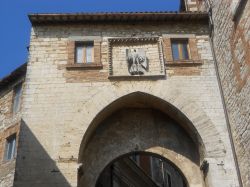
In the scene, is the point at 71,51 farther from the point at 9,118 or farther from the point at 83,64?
the point at 9,118

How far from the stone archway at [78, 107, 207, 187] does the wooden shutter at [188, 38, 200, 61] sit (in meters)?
1.80

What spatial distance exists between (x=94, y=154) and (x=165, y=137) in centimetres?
195

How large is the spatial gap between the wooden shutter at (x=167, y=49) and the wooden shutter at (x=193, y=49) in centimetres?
59

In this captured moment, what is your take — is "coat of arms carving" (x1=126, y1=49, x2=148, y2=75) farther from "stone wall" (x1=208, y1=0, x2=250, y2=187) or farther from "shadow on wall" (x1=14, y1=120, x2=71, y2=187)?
"shadow on wall" (x1=14, y1=120, x2=71, y2=187)

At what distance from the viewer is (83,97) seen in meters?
10.3

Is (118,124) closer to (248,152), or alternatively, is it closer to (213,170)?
(213,170)

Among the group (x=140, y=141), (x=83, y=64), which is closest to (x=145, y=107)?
(x=140, y=141)

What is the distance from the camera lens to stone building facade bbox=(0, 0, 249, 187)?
375 inches

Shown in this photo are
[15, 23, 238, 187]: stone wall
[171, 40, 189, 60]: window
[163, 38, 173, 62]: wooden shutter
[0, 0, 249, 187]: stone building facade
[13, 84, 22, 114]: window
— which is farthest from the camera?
[13, 84, 22, 114]: window

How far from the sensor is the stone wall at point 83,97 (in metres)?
9.39

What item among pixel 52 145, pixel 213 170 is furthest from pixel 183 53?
pixel 52 145

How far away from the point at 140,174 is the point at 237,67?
12.1 m

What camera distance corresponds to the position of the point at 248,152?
862 cm

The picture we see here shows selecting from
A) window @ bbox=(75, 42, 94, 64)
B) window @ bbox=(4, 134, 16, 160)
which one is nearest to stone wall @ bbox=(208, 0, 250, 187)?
window @ bbox=(75, 42, 94, 64)
